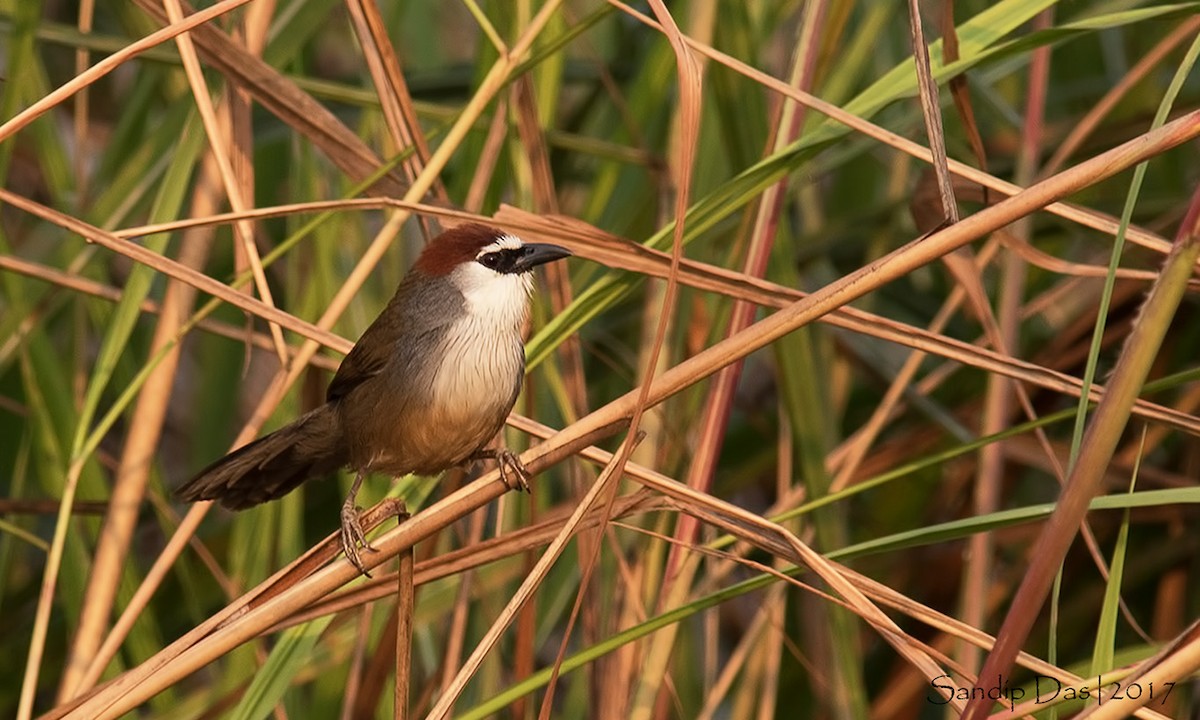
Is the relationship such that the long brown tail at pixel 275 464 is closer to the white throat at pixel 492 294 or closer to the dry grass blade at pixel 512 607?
the white throat at pixel 492 294

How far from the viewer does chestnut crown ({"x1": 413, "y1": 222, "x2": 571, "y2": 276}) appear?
261cm

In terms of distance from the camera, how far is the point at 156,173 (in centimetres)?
283

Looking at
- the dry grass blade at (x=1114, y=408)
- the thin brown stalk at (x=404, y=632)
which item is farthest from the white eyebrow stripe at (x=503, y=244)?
the dry grass blade at (x=1114, y=408)

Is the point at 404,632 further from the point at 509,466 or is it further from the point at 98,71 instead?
the point at 98,71

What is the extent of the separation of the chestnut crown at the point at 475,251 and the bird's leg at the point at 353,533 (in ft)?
1.36

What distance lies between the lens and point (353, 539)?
81.7 inches

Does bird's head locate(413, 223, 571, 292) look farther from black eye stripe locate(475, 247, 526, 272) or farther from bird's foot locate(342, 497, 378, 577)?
bird's foot locate(342, 497, 378, 577)

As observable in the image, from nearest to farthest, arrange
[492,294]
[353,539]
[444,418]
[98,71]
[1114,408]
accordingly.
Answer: [1114,408] < [98,71] < [353,539] < [444,418] < [492,294]

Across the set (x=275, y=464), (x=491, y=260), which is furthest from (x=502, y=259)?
(x=275, y=464)

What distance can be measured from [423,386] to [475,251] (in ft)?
0.90

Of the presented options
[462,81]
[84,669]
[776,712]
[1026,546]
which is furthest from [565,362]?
[1026,546]

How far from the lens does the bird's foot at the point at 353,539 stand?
176 centimetres

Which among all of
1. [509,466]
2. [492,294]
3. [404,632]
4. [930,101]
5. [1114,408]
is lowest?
[404,632]

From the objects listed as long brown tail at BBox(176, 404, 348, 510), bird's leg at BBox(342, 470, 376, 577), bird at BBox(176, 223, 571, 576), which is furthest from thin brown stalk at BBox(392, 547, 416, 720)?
long brown tail at BBox(176, 404, 348, 510)
